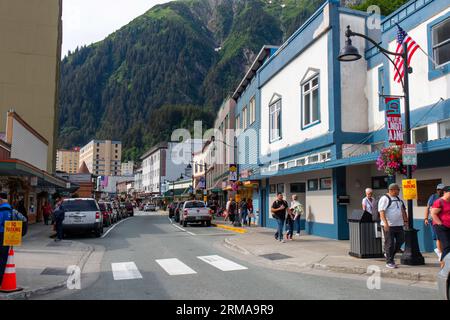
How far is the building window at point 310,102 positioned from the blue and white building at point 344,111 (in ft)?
0.15

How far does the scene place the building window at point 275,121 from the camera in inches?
982

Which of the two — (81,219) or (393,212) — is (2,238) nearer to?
(393,212)

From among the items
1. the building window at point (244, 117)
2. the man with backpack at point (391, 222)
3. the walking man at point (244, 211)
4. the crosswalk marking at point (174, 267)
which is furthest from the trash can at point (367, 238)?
the building window at point (244, 117)

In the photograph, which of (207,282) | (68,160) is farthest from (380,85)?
(68,160)

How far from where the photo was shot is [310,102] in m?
20.5

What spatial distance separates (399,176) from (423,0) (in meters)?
5.49

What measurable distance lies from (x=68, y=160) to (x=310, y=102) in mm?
188930

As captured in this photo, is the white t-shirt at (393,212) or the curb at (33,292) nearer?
the curb at (33,292)

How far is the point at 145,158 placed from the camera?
117625 millimetres

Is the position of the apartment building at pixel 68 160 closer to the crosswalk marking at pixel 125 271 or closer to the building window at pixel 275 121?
the building window at pixel 275 121

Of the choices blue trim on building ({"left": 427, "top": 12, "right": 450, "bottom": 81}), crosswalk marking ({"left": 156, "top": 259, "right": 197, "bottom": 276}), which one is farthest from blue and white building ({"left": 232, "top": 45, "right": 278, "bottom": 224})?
crosswalk marking ({"left": 156, "top": 259, "right": 197, "bottom": 276})

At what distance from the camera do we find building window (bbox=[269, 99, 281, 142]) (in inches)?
982

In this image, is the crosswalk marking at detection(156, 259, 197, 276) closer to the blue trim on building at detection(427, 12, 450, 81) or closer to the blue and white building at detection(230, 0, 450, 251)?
the blue and white building at detection(230, 0, 450, 251)
